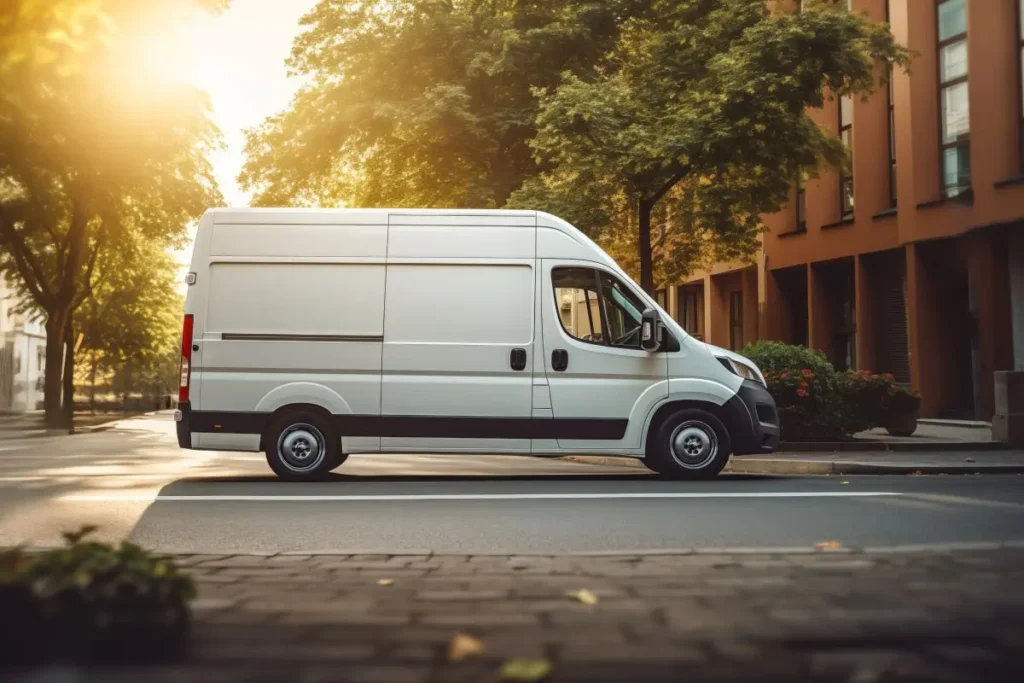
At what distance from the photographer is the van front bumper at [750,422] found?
11562 millimetres

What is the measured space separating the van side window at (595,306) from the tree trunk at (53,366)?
69.1 ft

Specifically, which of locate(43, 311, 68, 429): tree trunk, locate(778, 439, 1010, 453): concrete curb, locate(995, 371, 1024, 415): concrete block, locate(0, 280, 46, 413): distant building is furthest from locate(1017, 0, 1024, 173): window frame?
locate(0, 280, 46, 413): distant building

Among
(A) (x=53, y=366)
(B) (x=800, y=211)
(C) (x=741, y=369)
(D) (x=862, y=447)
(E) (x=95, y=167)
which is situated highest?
(E) (x=95, y=167)

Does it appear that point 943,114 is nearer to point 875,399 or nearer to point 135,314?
point 875,399

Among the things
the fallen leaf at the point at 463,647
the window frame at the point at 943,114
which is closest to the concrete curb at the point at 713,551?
the fallen leaf at the point at 463,647

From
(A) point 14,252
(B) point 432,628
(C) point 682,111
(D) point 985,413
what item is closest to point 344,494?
(B) point 432,628

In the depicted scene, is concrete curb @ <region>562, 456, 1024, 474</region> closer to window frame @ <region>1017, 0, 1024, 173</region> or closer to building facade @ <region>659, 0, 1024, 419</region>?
building facade @ <region>659, 0, 1024, 419</region>

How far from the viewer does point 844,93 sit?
1830 cm

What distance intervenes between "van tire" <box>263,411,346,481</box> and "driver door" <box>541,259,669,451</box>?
2296 millimetres

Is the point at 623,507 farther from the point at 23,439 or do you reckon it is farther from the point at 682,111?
the point at 23,439

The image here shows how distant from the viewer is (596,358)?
11664 mm

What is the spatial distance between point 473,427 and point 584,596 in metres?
6.71

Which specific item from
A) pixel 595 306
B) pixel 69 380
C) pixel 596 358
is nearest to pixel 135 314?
pixel 69 380

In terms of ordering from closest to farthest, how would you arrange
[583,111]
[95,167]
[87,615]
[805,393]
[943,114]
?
[87,615] < [805,393] < [583,111] < [943,114] < [95,167]
